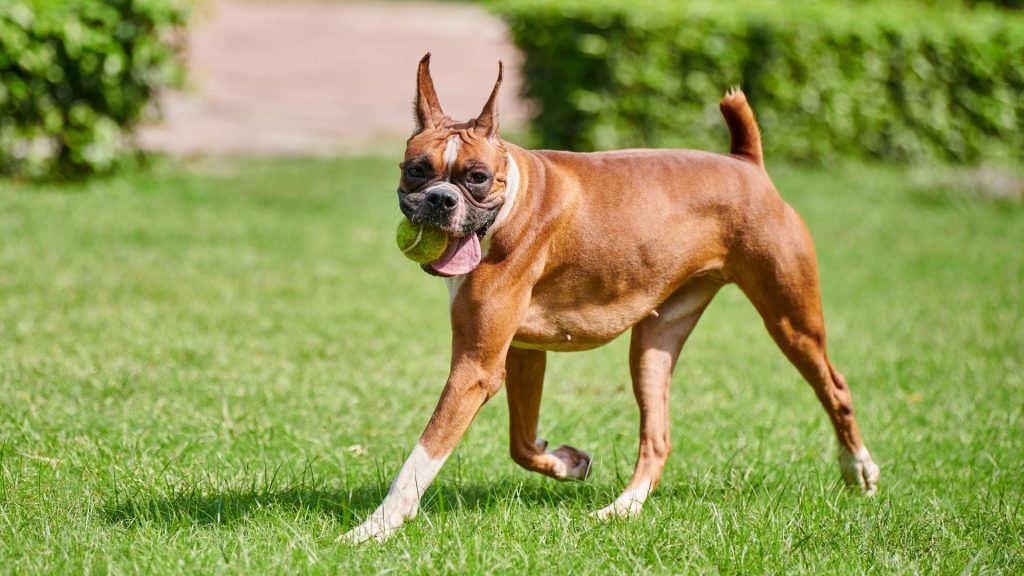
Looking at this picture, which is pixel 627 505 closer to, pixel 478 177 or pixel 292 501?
pixel 292 501

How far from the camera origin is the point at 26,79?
10.4m

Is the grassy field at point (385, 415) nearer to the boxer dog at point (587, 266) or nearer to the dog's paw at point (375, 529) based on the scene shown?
the dog's paw at point (375, 529)

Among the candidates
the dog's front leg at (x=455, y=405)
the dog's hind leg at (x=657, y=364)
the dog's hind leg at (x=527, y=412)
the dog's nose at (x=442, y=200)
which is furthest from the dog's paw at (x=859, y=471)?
the dog's nose at (x=442, y=200)

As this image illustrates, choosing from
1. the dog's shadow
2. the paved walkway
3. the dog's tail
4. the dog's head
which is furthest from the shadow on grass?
the paved walkway

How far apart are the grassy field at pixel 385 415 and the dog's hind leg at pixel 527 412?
0.15 meters

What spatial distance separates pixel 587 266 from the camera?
4.15 meters

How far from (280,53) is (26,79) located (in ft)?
54.0

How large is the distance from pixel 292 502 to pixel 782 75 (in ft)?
33.4

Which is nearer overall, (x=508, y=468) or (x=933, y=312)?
(x=508, y=468)

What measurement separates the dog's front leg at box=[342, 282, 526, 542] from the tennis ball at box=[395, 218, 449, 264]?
25 centimetres

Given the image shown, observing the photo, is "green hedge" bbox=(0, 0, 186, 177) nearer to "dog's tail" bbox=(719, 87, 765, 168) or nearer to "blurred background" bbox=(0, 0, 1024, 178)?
"blurred background" bbox=(0, 0, 1024, 178)

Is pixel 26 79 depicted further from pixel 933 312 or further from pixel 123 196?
pixel 933 312

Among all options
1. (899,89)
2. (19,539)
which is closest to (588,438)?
(19,539)

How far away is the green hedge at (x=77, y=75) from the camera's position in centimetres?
1019
